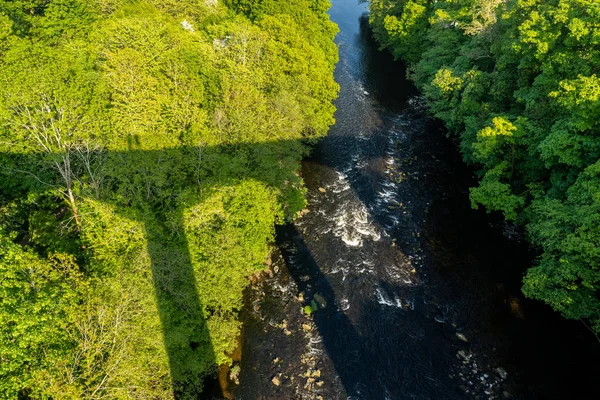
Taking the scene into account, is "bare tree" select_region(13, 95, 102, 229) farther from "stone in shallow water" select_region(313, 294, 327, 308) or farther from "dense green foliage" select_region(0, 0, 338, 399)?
"stone in shallow water" select_region(313, 294, 327, 308)

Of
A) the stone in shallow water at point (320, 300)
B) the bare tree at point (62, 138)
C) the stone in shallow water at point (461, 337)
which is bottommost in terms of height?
the stone in shallow water at point (320, 300)

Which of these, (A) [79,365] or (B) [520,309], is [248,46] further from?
(B) [520,309]

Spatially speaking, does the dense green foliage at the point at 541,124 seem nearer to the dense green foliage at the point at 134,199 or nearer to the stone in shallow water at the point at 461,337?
the stone in shallow water at the point at 461,337

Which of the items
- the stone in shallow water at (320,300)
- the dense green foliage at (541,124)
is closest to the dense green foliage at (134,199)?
the stone in shallow water at (320,300)

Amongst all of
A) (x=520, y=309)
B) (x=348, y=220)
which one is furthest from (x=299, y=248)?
(x=520, y=309)

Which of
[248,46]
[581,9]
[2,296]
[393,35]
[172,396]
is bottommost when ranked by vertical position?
[172,396]
